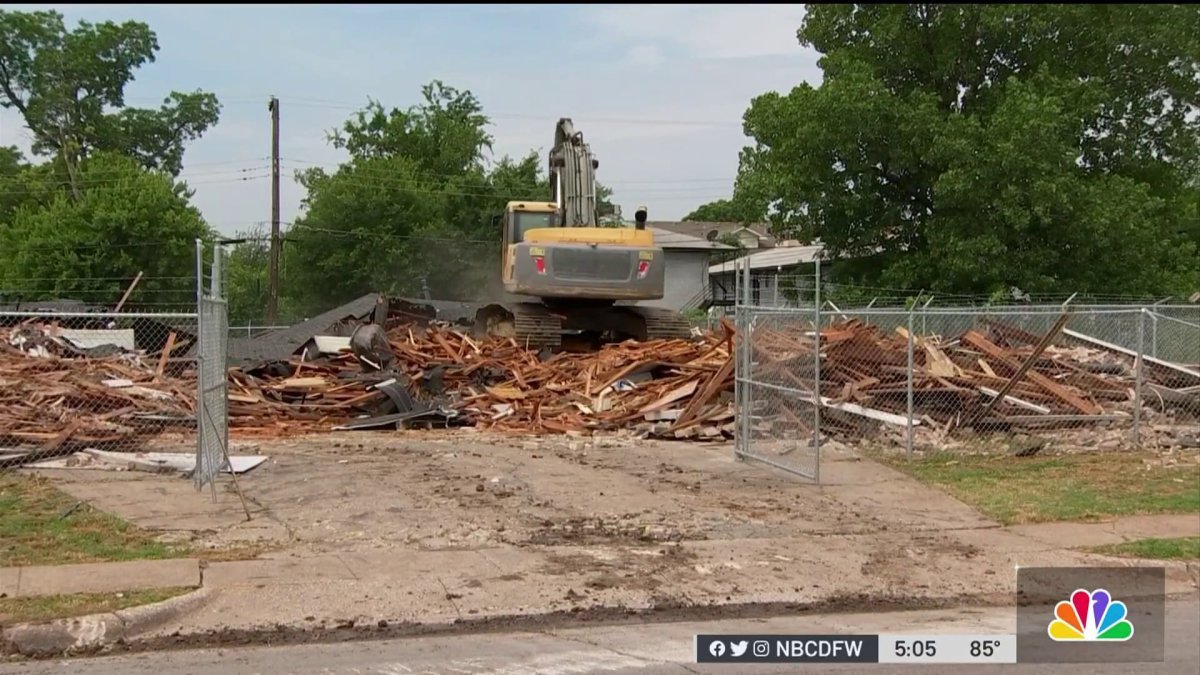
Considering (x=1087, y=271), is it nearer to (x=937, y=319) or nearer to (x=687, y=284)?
(x=937, y=319)

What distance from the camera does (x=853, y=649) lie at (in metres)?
5.79

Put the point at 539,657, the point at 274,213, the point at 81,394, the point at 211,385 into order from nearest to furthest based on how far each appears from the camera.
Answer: the point at 539,657 → the point at 211,385 → the point at 81,394 → the point at 274,213

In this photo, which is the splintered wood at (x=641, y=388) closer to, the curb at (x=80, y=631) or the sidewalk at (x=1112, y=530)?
the sidewalk at (x=1112, y=530)

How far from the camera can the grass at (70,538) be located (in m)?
7.39

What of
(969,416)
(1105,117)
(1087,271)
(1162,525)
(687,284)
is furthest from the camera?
(687,284)

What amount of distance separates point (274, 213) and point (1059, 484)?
28.2 meters

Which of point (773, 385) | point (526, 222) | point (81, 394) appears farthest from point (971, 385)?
point (81, 394)

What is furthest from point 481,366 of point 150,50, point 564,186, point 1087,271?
point 150,50

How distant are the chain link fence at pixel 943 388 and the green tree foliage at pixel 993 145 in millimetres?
10709

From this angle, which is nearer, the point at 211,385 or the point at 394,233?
the point at 211,385

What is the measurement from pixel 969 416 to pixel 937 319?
7.08 m

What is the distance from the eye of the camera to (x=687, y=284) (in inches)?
2023

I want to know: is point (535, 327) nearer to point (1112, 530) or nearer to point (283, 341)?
point (283, 341)

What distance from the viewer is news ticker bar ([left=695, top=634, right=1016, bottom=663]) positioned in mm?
5688
